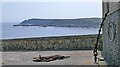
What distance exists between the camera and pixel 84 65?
12195 millimetres

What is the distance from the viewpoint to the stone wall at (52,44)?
67.7 ft

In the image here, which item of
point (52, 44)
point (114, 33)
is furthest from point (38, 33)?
point (114, 33)

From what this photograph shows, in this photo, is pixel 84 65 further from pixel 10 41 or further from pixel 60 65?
pixel 10 41

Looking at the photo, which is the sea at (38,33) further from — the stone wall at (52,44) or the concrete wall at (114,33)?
the concrete wall at (114,33)

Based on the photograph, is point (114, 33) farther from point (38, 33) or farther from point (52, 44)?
point (38, 33)

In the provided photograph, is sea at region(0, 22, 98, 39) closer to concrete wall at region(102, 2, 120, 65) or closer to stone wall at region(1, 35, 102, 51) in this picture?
stone wall at region(1, 35, 102, 51)

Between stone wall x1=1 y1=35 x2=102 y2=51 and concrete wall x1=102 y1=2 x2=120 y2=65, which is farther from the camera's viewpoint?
stone wall x1=1 y1=35 x2=102 y2=51

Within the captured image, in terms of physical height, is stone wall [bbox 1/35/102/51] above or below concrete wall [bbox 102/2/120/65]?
below

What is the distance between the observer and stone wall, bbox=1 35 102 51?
2064cm

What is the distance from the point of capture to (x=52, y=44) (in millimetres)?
21219

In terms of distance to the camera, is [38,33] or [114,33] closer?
[114,33]

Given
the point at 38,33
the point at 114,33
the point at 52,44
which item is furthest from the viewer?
the point at 38,33

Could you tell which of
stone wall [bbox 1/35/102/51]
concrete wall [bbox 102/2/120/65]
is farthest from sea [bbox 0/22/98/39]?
concrete wall [bbox 102/2/120/65]

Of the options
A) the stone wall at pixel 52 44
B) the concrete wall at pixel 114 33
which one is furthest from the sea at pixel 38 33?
the concrete wall at pixel 114 33
